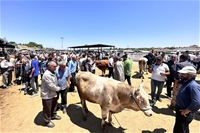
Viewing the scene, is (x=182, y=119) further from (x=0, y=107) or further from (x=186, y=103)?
(x=0, y=107)

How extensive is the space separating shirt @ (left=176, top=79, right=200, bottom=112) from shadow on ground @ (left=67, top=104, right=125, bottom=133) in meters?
1.93

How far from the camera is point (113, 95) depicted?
10.7 feet

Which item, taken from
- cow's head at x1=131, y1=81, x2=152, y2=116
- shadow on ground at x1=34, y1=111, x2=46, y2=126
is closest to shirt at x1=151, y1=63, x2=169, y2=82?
cow's head at x1=131, y1=81, x2=152, y2=116

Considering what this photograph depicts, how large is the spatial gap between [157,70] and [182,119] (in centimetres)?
237

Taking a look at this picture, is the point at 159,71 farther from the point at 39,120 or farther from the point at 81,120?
the point at 39,120

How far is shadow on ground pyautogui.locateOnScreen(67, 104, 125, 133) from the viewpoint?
364cm

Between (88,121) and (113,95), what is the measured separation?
61.8 inches

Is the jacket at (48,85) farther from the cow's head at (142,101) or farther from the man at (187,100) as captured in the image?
the man at (187,100)

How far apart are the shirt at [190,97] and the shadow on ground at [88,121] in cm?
193

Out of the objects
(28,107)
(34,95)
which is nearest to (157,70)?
(28,107)

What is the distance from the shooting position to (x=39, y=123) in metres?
3.93

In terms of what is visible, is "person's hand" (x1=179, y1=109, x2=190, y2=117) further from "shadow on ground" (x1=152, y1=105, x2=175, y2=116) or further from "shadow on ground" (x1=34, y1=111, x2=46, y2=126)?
"shadow on ground" (x1=34, y1=111, x2=46, y2=126)

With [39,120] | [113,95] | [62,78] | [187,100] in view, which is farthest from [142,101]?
[39,120]

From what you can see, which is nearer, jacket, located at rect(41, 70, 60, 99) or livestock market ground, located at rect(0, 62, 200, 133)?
jacket, located at rect(41, 70, 60, 99)
